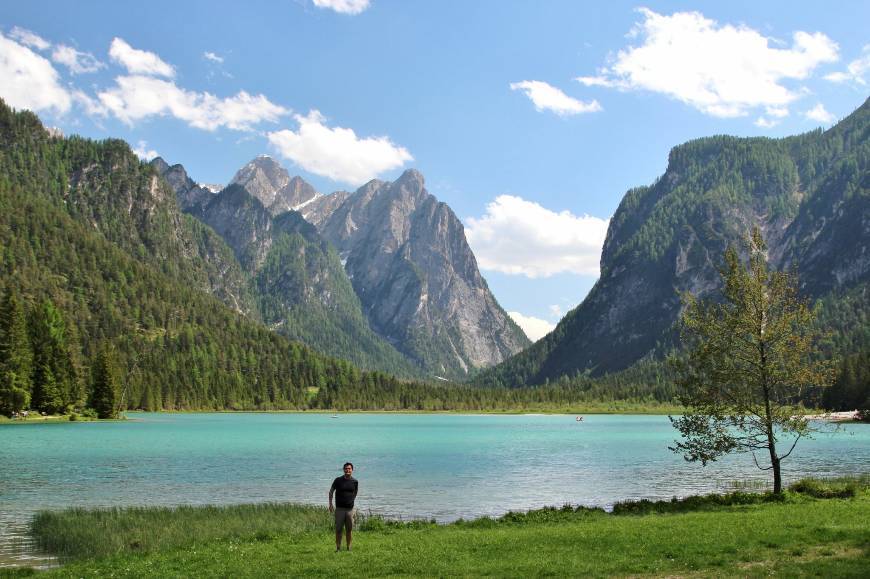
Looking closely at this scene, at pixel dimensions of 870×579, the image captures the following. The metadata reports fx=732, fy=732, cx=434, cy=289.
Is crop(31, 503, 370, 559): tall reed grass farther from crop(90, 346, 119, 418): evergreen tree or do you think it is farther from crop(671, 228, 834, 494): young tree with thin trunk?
crop(90, 346, 119, 418): evergreen tree

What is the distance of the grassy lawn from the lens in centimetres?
2323

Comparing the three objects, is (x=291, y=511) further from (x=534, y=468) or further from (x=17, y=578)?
(x=534, y=468)

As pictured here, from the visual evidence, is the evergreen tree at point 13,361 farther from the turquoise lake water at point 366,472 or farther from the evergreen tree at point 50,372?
the turquoise lake water at point 366,472

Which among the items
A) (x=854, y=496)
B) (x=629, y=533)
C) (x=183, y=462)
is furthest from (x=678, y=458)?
(x=629, y=533)

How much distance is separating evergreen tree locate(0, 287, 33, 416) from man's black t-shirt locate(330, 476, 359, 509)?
10661 centimetres

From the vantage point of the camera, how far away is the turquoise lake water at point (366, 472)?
158 feet

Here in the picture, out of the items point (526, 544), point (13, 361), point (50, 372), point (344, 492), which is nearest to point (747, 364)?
point (526, 544)

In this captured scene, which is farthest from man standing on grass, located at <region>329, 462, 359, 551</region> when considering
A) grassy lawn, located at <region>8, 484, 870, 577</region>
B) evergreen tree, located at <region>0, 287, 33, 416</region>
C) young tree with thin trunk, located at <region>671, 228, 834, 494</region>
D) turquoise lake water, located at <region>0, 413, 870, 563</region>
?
evergreen tree, located at <region>0, 287, 33, 416</region>

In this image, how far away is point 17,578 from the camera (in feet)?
81.3

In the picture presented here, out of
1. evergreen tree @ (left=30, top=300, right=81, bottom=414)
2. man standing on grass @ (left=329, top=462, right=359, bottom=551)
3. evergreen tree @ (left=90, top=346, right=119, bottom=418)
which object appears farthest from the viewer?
evergreen tree @ (left=90, top=346, right=119, bottom=418)

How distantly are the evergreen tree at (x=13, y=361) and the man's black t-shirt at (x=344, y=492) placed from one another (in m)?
107

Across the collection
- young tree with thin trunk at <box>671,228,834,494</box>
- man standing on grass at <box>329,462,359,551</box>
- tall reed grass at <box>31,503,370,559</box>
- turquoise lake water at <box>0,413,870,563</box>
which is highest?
young tree with thin trunk at <box>671,228,834,494</box>

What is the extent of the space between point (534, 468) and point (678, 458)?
2187 centimetres

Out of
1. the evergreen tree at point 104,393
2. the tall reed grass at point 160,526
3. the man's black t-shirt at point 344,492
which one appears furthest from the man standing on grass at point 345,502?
the evergreen tree at point 104,393
